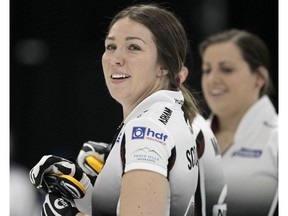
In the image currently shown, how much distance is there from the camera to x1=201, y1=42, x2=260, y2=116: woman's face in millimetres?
3279

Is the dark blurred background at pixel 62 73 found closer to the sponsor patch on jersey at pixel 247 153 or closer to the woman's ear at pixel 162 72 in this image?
the woman's ear at pixel 162 72

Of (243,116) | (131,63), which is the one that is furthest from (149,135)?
(243,116)

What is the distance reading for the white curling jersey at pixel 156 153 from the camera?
62.4 inches

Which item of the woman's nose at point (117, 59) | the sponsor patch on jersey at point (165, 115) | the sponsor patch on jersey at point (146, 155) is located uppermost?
the woman's nose at point (117, 59)

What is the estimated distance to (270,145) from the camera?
316cm

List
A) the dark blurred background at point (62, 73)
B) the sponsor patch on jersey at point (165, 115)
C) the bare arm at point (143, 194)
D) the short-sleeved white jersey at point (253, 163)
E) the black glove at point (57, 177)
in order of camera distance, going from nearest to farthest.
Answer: the bare arm at point (143, 194)
the sponsor patch on jersey at point (165, 115)
the black glove at point (57, 177)
the dark blurred background at point (62, 73)
the short-sleeved white jersey at point (253, 163)

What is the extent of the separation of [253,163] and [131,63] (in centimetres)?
160

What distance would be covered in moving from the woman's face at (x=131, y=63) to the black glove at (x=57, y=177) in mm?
280

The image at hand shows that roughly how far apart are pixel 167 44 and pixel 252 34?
1757mm

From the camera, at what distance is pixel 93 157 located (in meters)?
2.11

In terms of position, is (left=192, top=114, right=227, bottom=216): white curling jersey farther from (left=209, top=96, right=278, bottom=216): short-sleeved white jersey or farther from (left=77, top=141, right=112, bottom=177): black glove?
(left=209, top=96, right=278, bottom=216): short-sleeved white jersey

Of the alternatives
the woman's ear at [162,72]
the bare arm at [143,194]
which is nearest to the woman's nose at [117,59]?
the woman's ear at [162,72]

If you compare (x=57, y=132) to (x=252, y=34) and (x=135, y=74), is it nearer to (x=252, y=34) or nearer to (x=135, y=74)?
(x=135, y=74)

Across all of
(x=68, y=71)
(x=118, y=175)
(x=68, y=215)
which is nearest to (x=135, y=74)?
(x=118, y=175)
